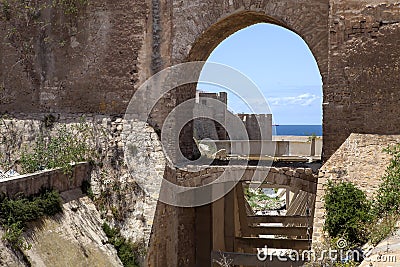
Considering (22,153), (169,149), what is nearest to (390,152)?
(169,149)

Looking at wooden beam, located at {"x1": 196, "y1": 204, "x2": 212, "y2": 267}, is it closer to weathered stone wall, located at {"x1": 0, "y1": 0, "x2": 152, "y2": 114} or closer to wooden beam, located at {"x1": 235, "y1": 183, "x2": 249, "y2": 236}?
wooden beam, located at {"x1": 235, "y1": 183, "x2": 249, "y2": 236}

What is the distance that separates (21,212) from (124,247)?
246 centimetres

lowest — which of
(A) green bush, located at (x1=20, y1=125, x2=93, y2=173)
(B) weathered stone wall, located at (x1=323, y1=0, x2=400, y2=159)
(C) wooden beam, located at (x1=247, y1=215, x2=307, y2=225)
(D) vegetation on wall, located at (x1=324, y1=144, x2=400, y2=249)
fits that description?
(C) wooden beam, located at (x1=247, y1=215, x2=307, y2=225)

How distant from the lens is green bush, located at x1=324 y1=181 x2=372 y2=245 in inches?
337

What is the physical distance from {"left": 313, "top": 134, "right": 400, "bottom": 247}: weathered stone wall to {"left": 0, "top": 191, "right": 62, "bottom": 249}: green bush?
451cm

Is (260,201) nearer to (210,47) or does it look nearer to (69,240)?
(210,47)

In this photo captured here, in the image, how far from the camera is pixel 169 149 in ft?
40.1

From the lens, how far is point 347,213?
29.1ft

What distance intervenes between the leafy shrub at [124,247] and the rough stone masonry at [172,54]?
489 millimetres

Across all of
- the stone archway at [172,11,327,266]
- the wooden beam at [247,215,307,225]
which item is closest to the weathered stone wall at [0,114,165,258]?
the stone archway at [172,11,327,266]

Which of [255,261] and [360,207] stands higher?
[360,207]

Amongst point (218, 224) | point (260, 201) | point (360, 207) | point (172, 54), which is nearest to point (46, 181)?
point (172, 54)

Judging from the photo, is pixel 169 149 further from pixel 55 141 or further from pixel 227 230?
pixel 227 230

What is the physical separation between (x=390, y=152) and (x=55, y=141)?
6.63 meters
